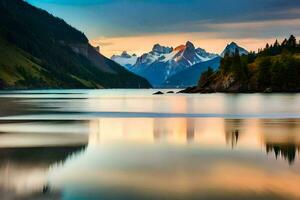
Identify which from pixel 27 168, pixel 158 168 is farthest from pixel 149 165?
pixel 27 168

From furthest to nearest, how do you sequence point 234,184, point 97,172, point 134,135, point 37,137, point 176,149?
point 134,135 → point 37,137 → point 176,149 → point 97,172 → point 234,184

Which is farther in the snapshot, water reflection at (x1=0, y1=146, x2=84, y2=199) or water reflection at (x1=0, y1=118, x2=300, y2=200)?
water reflection at (x1=0, y1=146, x2=84, y2=199)

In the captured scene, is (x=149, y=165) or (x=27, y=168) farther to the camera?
(x=149, y=165)

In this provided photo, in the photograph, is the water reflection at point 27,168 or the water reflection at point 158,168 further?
the water reflection at point 27,168

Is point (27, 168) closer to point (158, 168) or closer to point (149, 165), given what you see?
point (149, 165)

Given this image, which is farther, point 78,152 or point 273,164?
point 78,152

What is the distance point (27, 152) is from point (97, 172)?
11732 mm

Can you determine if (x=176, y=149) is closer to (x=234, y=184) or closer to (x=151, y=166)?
(x=151, y=166)

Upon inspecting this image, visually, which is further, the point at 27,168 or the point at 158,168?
the point at 158,168

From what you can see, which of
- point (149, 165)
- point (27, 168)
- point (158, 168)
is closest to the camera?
point (27, 168)

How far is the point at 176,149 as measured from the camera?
45562 mm

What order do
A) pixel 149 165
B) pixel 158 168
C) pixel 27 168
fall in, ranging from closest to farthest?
pixel 27 168 < pixel 158 168 < pixel 149 165

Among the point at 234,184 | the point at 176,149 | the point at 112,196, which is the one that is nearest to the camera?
the point at 112,196

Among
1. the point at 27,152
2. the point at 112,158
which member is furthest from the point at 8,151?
the point at 112,158
